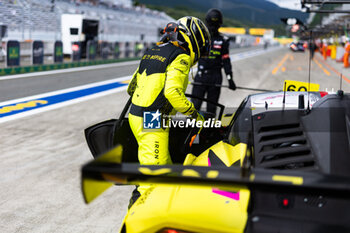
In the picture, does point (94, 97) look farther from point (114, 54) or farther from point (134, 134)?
point (114, 54)

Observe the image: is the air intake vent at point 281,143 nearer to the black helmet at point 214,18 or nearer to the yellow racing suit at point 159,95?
the yellow racing suit at point 159,95

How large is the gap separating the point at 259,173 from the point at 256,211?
439mm

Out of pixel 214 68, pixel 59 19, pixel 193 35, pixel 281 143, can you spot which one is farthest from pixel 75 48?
pixel 281 143

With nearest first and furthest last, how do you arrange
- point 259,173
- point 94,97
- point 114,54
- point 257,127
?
point 259,173 → point 257,127 → point 94,97 → point 114,54

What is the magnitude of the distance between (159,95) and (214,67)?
444 centimetres

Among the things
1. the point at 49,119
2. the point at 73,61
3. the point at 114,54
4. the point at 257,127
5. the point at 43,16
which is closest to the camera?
the point at 257,127

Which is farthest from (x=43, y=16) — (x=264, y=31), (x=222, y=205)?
(x=264, y=31)

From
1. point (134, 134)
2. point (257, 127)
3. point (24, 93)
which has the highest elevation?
point (257, 127)

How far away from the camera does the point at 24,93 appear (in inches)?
529

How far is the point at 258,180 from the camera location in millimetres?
1473

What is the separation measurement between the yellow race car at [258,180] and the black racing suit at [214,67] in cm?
473

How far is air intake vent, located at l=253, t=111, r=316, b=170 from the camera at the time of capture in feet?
7.11

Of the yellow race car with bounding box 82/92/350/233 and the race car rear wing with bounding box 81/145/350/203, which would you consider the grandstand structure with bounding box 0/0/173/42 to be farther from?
the race car rear wing with bounding box 81/145/350/203

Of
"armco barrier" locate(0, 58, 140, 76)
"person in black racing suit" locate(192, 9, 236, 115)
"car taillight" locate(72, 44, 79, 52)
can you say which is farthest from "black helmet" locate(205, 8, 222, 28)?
"car taillight" locate(72, 44, 79, 52)
